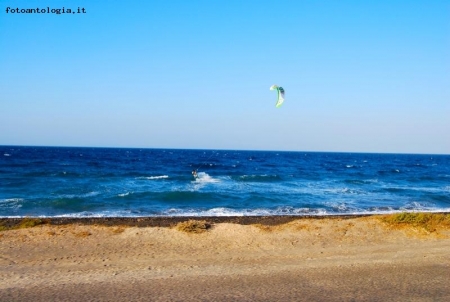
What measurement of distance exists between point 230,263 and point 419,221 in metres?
8.90

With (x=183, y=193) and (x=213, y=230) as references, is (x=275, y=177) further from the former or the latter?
(x=213, y=230)

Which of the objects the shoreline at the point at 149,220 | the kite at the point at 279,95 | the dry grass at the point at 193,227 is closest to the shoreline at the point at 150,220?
the shoreline at the point at 149,220

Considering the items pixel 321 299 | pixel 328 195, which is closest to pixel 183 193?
pixel 328 195

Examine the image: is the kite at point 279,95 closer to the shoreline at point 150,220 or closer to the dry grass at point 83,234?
the shoreline at point 150,220

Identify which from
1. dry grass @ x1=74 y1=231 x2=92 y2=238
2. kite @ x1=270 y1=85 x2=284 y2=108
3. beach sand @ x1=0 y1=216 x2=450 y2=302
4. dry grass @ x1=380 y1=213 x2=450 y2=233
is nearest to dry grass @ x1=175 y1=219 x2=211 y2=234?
beach sand @ x1=0 y1=216 x2=450 y2=302

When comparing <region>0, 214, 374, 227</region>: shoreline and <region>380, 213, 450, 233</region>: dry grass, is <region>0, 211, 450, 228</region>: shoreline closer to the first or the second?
<region>0, 214, 374, 227</region>: shoreline

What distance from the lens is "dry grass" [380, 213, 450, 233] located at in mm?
15664

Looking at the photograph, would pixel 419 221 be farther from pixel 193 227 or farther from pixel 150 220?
pixel 150 220

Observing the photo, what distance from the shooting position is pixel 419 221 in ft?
52.8

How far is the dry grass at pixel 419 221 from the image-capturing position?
15.7 metres

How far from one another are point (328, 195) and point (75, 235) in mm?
21704

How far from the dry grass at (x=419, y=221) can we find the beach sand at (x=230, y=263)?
0.29 m

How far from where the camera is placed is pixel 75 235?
44.3ft

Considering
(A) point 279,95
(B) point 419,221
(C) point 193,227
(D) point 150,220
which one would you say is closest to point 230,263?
(C) point 193,227
